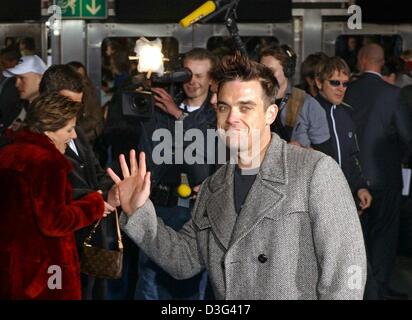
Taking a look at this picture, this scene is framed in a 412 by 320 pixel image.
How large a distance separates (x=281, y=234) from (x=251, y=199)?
17 centimetres

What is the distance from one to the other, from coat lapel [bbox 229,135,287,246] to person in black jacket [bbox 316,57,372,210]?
2.62m

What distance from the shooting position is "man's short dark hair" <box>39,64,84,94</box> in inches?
204

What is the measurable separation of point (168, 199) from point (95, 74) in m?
1.69

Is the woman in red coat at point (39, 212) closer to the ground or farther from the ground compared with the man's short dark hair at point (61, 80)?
closer to the ground

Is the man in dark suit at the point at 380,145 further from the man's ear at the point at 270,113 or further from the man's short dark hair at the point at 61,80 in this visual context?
the man's ear at the point at 270,113

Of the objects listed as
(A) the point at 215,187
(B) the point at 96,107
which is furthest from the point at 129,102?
(A) the point at 215,187

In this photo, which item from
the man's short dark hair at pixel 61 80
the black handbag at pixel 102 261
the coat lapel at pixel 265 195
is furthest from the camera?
the man's short dark hair at pixel 61 80

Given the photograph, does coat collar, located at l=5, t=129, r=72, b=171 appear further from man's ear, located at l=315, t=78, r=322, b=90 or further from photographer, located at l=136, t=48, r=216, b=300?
man's ear, located at l=315, t=78, r=322, b=90

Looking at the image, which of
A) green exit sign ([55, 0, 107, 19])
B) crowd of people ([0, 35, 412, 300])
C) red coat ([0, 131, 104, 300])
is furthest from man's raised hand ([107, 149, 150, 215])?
green exit sign ([55, 0, 107, 19])

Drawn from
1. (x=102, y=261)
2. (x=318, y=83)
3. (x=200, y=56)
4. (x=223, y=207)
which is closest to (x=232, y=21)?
(x=200, y=56)

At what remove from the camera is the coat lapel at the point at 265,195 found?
3.27 m

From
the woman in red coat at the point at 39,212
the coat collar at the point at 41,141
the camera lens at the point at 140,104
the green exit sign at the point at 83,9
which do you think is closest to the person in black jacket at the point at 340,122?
the camera lens at the point at 140,104

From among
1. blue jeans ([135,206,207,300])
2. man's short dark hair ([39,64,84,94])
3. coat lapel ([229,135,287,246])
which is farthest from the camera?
blue jeans ([135,206,207,300])
